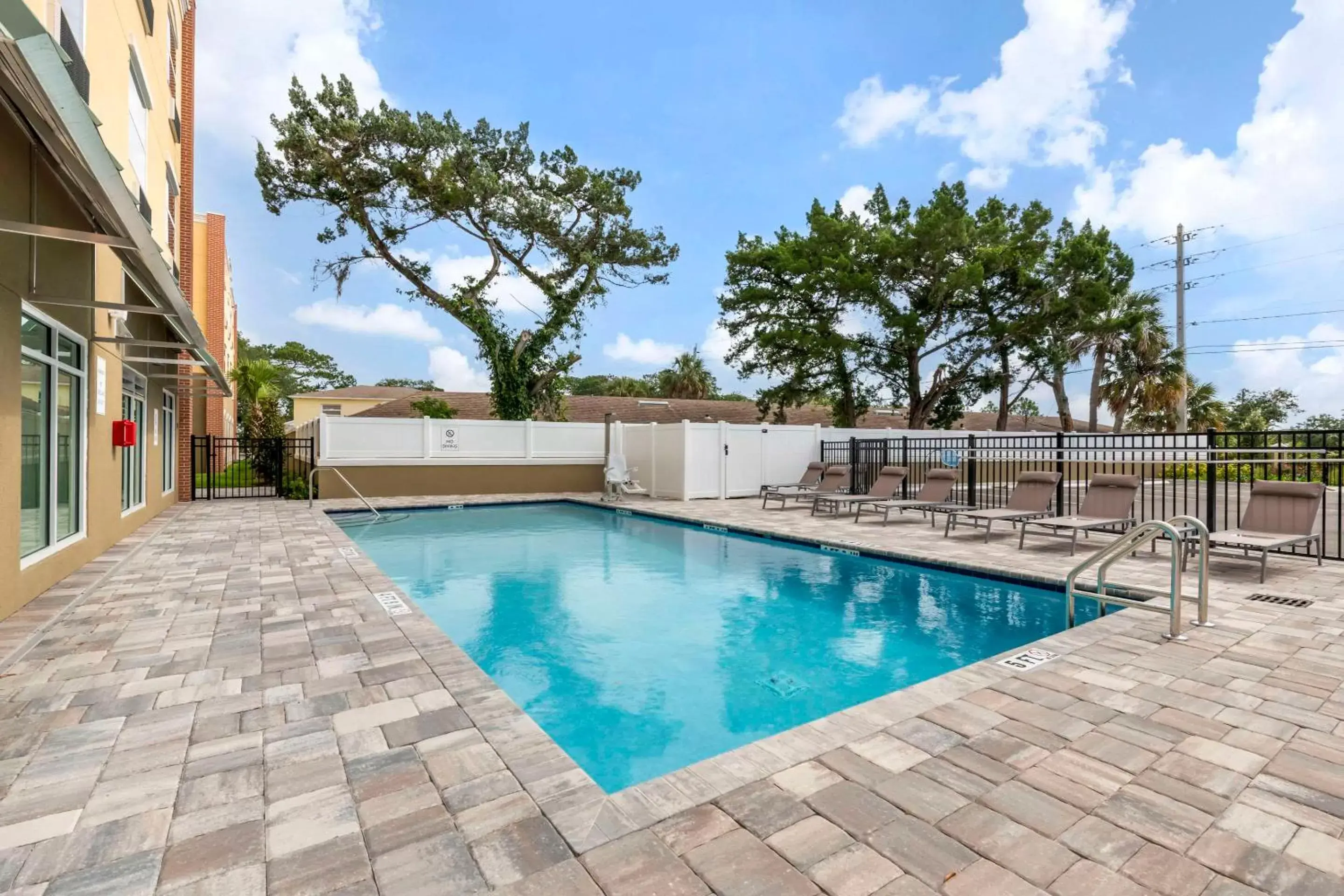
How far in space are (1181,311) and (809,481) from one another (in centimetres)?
1861

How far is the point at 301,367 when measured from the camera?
49.8 metres

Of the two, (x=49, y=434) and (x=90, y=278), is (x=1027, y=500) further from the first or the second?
(x=90, y=278)

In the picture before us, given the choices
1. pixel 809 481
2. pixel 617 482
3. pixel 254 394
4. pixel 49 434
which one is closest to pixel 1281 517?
pixel 809 481

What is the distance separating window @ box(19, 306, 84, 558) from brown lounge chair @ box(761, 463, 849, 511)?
33.6 ft

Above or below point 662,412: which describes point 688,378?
above

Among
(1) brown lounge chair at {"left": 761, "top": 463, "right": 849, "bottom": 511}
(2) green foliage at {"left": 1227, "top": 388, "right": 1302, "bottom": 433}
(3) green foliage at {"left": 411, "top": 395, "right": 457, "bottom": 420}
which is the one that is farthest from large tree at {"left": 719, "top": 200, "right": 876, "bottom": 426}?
(2) green foliage at {"left": 1227, "top": 388, "right": 1302, "bottom": 433}

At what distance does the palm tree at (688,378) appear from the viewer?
146ft

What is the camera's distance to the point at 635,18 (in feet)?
39.4

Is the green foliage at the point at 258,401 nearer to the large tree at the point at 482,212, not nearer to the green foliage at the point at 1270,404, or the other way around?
the large tree at the point at 482,212

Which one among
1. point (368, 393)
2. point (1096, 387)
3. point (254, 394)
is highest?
point (368, 393)

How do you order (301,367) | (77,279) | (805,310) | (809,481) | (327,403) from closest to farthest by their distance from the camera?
1. (77,279)
2. (809,481)
3. (805,310)
4. (327,403)
5. (301,367)

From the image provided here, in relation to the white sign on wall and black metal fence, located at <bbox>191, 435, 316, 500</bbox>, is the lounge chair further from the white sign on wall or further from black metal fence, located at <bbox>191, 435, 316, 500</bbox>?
the white sign on wall

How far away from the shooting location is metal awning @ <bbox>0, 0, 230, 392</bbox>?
225cm

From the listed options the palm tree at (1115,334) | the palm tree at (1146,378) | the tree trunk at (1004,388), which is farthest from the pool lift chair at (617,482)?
the palm tree at (1146,378)
